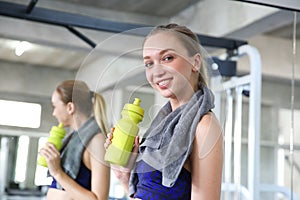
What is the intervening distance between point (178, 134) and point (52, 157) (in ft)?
2.09

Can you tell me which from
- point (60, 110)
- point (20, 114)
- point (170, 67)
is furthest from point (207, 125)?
point (20, 114)

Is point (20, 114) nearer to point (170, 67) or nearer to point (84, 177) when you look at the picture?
point (84, 177)

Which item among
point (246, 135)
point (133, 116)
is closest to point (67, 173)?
point (133, 116)

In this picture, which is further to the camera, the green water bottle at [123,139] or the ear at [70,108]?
the ear at [70,108]

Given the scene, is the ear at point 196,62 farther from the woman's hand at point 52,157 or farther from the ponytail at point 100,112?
the woman's hand at point 52,157

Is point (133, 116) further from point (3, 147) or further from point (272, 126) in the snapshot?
point (272, 126)

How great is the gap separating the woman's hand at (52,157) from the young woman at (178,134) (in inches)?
16.7

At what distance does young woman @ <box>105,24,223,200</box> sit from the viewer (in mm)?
849

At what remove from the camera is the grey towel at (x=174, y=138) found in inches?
33.4

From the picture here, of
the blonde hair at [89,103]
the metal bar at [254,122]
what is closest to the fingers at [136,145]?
the blonde hair at [89,103]

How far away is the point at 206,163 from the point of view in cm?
85

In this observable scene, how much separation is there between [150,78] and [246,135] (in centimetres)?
106

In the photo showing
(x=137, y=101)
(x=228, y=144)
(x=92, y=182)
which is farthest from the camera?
(x=228, y=144)

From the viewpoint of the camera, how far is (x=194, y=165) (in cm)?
86
